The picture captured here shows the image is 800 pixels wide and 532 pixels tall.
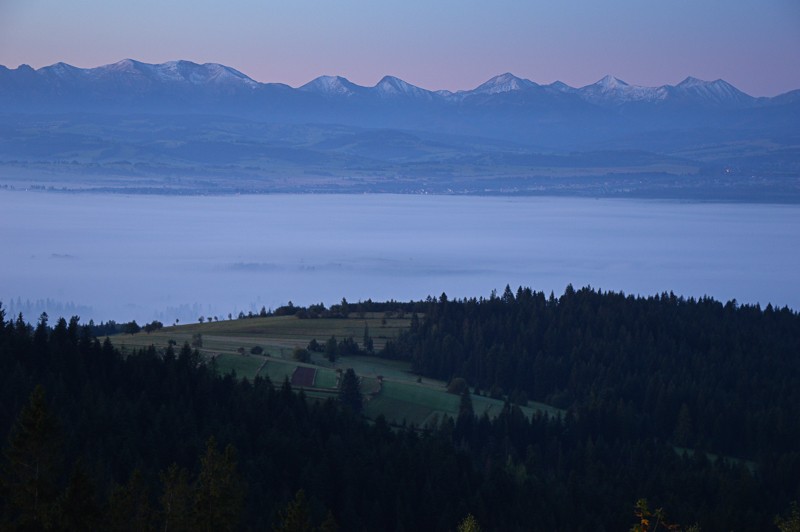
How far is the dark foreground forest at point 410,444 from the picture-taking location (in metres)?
22.3

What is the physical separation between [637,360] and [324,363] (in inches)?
1128

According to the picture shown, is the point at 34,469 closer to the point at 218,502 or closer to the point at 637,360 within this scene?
the point at 218,502

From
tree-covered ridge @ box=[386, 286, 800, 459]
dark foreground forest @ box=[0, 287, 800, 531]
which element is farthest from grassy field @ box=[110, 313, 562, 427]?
tree-covered ridge @ box=[386, 286, 800, 459]

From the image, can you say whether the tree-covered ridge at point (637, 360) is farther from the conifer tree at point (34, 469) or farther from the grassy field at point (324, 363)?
the conifer tree at point (34, 469)

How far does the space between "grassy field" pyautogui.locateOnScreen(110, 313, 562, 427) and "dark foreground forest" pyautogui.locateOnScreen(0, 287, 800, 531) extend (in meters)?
2.12

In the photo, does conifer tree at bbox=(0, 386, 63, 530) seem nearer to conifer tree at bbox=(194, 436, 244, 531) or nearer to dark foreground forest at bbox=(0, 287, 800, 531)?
Answer: dark foreground forest at bbox=(0, 287, 800, 531)

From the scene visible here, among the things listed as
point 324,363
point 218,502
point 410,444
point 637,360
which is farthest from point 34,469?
point 637,360

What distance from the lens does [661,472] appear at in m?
57.0

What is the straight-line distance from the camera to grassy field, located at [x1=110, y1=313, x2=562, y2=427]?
6581cm

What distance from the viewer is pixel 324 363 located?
239 ft

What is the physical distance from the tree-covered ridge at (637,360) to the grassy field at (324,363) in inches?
164

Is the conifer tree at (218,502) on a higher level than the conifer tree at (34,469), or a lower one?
lower

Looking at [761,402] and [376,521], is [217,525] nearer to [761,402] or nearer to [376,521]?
[376,521]

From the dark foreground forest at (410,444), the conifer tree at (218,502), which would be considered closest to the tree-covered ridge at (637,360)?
the dark foreground forest at (410,444)
